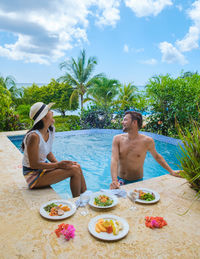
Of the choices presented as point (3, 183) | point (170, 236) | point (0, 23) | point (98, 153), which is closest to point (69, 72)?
point (0, 23)

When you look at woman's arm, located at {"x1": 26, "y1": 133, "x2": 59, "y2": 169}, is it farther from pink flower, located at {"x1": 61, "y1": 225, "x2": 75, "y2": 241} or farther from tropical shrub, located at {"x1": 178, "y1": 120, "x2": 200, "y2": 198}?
tropical shrub, located at {"x1": 178, "y1": 120, "x2": 200, "y2": 198}

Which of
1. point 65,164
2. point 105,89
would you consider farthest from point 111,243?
point 105,89

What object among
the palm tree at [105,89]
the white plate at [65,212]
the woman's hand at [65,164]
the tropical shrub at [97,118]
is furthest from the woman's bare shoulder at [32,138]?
the palm tree at [105,89]

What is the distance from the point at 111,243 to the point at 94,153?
17.5 ft

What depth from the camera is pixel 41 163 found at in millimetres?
2488

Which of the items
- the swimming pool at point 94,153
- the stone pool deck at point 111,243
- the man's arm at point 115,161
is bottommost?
the swimming pool at point 94,153

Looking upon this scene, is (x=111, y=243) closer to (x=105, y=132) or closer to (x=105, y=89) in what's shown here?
(x=105, y=132)

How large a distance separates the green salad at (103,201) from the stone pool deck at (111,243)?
0.07m

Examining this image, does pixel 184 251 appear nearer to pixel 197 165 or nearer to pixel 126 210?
pixel 126 210

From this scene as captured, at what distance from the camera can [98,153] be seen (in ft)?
22.4

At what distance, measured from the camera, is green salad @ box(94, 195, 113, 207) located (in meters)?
1.89

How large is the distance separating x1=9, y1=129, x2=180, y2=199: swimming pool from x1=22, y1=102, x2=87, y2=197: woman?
1.67 m

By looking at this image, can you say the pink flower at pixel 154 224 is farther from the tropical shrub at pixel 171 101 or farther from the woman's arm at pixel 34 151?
the tropical shrub at pixel 171 101

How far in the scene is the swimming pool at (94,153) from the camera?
496cm
